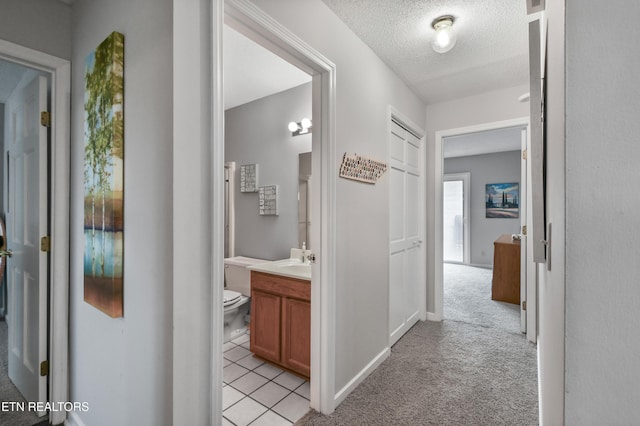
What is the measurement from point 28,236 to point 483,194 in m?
7.51

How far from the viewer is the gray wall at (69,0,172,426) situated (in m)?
1.07

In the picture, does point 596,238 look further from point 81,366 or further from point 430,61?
point 430,61

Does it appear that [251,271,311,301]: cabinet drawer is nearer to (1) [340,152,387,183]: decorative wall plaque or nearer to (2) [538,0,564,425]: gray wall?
(1) [340,152,387,183]: decorative wall plaque

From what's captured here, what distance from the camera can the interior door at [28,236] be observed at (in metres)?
1.71

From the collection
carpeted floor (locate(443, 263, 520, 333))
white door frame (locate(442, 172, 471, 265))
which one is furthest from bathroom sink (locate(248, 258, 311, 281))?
white door frame (locate(442, 172, 471, 265))

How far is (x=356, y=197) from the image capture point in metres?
2.06

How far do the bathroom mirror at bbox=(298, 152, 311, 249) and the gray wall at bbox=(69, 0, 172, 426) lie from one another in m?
1.85

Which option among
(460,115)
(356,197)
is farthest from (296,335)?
(460,115)

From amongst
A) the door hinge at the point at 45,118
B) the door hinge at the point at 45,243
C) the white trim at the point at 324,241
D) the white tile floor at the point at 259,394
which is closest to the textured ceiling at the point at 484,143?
the white trim at the point at 324,241

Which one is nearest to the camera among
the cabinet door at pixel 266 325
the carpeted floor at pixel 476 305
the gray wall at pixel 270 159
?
the cabinet door at pixel 266 325

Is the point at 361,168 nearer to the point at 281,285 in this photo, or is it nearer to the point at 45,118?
the point at 281,285

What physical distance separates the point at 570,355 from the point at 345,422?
64.5 inches

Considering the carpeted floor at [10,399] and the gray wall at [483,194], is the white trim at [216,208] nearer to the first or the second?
the carpeted floor at [10,399]

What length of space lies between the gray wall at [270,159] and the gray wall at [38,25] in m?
1.83
